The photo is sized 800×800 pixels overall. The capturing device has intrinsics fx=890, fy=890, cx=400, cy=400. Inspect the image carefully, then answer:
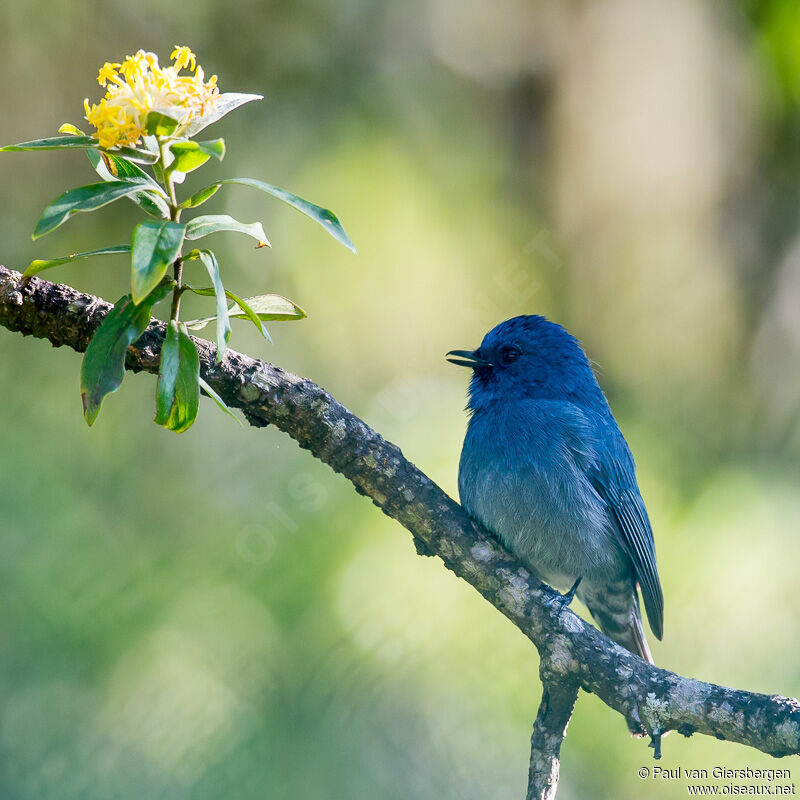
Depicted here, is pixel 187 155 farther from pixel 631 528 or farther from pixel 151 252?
pixel 631 528

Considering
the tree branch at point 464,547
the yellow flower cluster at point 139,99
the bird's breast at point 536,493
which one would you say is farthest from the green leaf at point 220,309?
the bird's breast at point 536,493

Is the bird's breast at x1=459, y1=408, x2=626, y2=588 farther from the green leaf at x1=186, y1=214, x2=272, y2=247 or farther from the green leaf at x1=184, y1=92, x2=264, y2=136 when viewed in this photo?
the green leaf at x1=184, y1=92, x2=264, y2=136

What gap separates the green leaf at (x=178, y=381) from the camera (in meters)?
2.20

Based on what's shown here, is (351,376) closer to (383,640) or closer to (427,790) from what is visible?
(383,640)

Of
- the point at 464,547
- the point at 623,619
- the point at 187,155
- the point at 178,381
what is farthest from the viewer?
the point at 623,619

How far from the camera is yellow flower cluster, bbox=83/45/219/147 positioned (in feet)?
6.51

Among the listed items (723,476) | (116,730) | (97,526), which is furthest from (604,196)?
(116,730)

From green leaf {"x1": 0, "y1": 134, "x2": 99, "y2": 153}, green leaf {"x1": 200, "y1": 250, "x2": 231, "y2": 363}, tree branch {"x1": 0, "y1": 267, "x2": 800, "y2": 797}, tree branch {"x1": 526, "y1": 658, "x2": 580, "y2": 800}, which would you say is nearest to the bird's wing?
tree branch {"x1": 0, "y1": 267, "x2": 800, "y2": 797}

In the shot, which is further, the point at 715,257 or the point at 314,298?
the point at 715,257

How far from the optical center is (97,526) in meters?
4.85

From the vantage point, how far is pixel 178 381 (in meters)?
2.23

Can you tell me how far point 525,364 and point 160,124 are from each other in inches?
94.1

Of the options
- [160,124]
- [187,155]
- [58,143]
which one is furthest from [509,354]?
[58,143]

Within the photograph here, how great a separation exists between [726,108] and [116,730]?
5.84 meters
